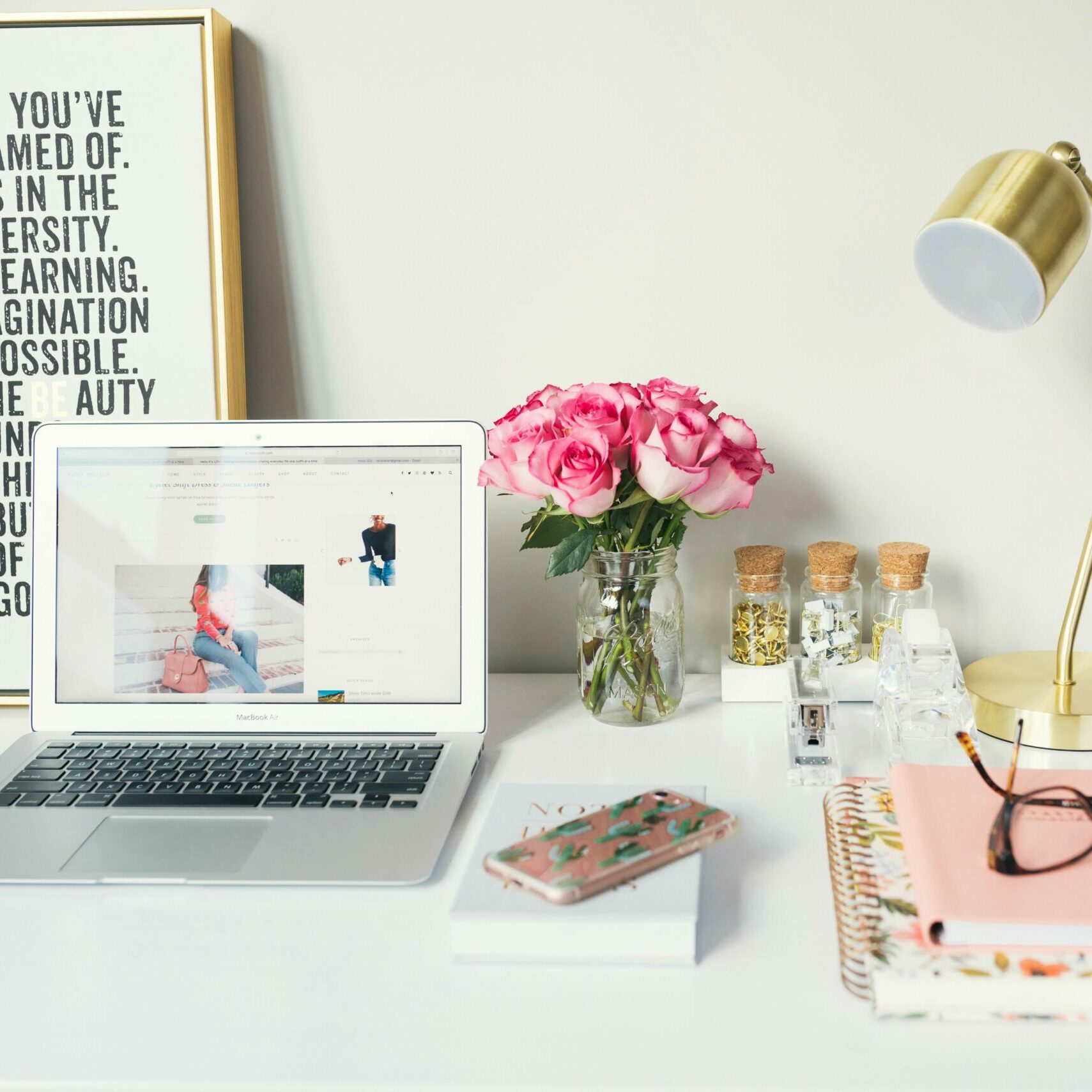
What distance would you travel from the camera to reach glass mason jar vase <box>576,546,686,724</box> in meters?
0.96

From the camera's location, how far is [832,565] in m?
1.01

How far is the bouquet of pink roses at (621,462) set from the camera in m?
0.88

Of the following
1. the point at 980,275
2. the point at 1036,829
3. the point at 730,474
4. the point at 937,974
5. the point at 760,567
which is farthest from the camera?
the point at 760,567

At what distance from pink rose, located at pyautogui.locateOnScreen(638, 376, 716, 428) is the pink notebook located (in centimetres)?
34

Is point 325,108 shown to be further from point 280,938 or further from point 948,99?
point 280,938

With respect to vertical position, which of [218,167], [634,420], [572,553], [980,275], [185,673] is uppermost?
[218,167]

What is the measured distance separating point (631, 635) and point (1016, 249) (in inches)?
17.3

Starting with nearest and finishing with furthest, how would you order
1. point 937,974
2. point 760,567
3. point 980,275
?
point 937,974 < point 980,275 < point 760,567

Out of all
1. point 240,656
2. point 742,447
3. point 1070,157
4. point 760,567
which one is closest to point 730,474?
point 742,447

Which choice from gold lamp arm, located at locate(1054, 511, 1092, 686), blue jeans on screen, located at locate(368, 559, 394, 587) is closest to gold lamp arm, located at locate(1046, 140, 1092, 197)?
gold lamp arm, located at locate(1054, 511, 1092, 686)

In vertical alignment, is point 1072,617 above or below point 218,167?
below

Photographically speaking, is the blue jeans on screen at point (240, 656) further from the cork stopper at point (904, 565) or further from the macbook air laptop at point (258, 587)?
the cork stopper at point (904, 565)

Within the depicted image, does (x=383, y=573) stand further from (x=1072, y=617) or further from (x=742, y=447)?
(x=1072, y=617)

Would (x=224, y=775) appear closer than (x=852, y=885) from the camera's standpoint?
No
